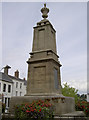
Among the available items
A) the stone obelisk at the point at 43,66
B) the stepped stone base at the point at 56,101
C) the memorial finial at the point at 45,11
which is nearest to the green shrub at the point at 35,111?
the stepped stone base at the point at 56,101

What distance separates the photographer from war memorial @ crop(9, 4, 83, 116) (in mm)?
9484

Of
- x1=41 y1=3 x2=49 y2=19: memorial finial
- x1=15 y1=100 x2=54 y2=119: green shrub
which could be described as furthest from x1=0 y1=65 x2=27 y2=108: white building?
x1=15 y1=100 x2=54 y2=119: green shrub

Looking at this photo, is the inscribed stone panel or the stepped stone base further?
the inscribed stone panel

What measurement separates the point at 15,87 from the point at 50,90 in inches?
1339

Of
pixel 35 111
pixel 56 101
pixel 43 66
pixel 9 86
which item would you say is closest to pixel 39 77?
pixel 43 66

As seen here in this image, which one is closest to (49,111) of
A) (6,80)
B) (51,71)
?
(51,71)

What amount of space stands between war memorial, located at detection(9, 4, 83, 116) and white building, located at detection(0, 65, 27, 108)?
2547cm

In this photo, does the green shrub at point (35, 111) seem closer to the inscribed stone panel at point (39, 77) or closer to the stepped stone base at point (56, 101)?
the stepped stone base at point (56, 101)

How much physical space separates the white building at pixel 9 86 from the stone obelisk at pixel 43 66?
25.4m

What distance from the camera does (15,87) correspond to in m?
42.4

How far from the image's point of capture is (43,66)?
437 inches

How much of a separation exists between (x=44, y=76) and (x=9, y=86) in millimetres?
Result: 31247

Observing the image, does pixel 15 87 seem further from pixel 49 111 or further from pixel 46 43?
pixel 49 111

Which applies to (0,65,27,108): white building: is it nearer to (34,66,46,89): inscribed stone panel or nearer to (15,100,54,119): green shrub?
(34,66,46,89): inscribed stone panel
